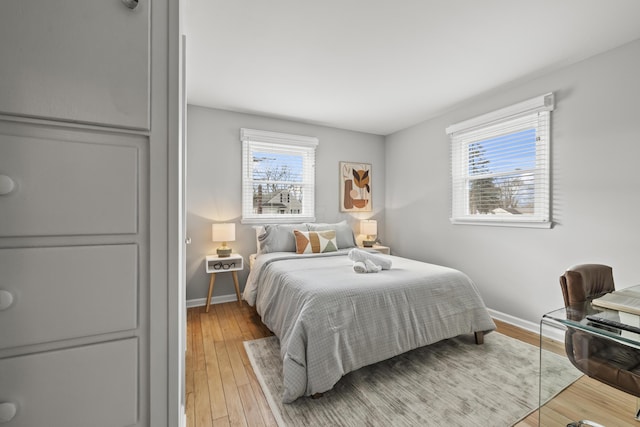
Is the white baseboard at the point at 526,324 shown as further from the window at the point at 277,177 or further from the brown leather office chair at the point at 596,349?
the window at the point at 277,177

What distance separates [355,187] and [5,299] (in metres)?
4.08

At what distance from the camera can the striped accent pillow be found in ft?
10.8

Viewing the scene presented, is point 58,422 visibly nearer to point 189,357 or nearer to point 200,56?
point 189,357

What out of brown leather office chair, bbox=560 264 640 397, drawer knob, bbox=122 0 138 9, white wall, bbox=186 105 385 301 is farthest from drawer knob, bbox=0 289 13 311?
white wall, bbox=186 105 385 301

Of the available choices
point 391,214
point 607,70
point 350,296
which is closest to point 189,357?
point 350,296

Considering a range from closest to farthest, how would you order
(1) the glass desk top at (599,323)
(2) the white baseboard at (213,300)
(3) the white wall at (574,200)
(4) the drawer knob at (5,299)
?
(4) the drawer knob at (5,299), (1) the glass desk top at (599,323), (3) the white wall at (574,200), (2) the white baseboard at (213,300)

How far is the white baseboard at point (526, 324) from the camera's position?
2.52 metres

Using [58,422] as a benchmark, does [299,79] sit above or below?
above

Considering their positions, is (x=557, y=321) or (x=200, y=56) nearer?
(x=557, y=321)

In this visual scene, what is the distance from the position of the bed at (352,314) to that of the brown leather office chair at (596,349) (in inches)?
32.1

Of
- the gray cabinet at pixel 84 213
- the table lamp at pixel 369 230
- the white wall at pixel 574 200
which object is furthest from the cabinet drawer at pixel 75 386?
the table lamp at pixel 369 230

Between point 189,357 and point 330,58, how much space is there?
2.77m

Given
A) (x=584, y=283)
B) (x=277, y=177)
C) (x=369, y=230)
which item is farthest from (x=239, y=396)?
(x=369, y=230)

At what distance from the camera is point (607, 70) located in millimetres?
2256
